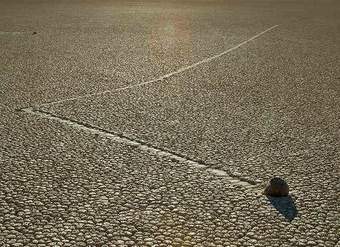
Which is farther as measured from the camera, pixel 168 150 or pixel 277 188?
pixel 168 150

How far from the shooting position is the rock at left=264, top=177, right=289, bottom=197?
3.80 metres

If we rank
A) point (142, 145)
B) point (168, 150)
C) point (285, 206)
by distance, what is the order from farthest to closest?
point (142, 145) → point (168, 150) → point (285, 206)

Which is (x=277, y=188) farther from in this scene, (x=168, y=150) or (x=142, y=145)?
(x=142, y=145)

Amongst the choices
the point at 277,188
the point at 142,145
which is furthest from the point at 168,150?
the point at 277,188

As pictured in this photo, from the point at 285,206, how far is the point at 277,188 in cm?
17

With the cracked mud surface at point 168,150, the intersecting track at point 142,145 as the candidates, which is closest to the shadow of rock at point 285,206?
the cracked mud surface at point 168,150

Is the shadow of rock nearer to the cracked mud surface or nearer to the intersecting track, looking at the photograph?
the cracked mud surface

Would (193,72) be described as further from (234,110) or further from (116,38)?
(116,38)

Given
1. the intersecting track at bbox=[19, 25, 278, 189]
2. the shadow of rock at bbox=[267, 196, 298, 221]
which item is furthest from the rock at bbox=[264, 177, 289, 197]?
the intersecting track at bbox=[19, 25, 278, 189]

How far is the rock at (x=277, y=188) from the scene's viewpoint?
3801mm

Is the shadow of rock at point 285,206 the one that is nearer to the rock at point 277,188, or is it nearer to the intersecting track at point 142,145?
the rock at point 277,188

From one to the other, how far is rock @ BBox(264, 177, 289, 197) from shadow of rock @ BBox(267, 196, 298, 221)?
30 mm

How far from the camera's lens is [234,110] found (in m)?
6.19

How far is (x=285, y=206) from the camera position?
367 centimetres
